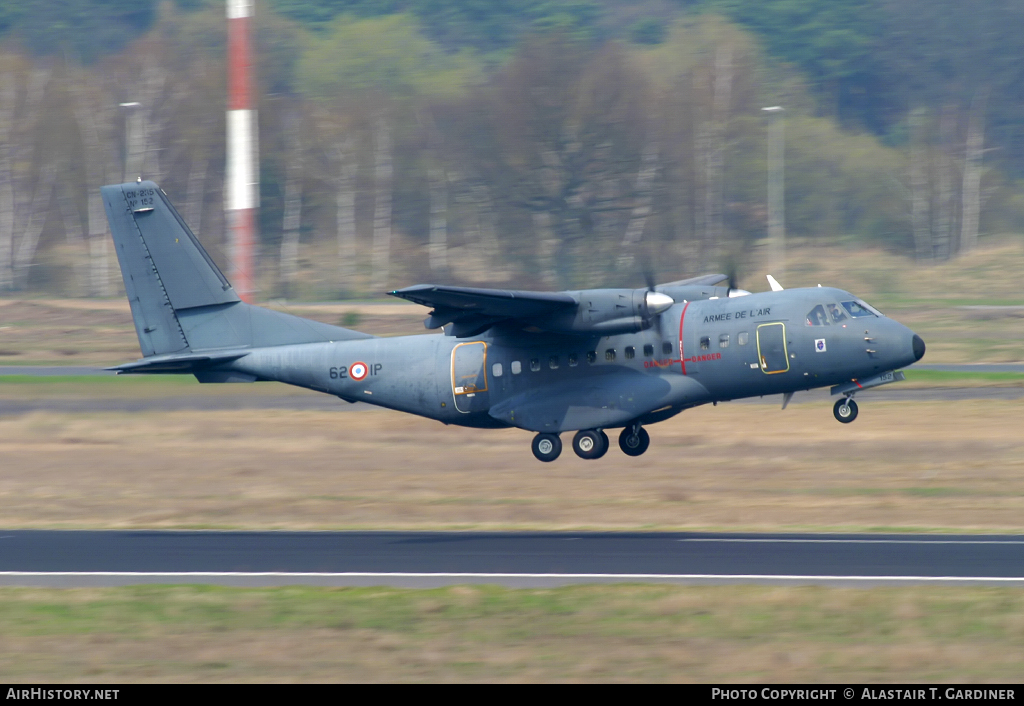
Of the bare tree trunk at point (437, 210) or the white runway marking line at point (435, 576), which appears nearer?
the white runway marking line at point (435, 576)

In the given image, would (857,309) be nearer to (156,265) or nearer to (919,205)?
(156,265)

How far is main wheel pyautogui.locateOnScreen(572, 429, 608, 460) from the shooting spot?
2527cm

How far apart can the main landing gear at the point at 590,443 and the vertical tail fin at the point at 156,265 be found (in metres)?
7.56

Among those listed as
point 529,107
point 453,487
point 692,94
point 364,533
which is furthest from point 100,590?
point 692,94

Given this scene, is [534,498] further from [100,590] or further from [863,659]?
[863,659]

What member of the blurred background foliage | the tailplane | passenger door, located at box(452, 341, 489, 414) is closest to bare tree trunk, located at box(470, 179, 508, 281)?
the blurred background foliage

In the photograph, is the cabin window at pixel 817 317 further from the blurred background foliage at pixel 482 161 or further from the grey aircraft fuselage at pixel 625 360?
the blurred background foliage at pixel 482 161

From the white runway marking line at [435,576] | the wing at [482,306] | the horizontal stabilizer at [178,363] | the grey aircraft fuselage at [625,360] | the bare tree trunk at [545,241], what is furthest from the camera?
the bare tree trunk at [545,241]

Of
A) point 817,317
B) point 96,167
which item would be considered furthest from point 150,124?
point 817,317

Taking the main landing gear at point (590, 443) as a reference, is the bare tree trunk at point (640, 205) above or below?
above

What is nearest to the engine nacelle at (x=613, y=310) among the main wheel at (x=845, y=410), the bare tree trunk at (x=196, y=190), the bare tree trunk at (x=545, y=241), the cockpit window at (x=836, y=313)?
the cockpit window at (x=836, y=313)

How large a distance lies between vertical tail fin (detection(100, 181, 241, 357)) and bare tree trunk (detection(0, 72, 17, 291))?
141 ft

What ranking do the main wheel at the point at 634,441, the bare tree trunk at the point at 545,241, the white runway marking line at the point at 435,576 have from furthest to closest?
1. the bare tree trunk at the point at 545,241
2. the main wheel at the point at 634,441
3. the white runway marking line at the point at 435,576

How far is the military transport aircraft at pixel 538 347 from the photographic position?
75.4 feet
